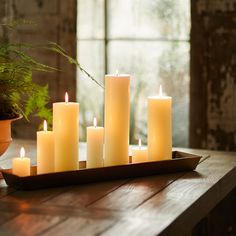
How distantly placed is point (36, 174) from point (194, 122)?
131 cm

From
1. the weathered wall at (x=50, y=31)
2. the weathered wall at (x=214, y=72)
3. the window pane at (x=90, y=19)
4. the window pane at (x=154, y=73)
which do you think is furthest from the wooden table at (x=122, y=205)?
the window pane at (x=90, y=19)

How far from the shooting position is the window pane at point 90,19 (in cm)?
366

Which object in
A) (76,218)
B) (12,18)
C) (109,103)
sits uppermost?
(12,18)

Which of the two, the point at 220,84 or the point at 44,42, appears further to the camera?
the point at 44,42

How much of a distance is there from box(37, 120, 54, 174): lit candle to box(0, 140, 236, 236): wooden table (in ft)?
0.36

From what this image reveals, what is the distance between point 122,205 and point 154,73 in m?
1.67

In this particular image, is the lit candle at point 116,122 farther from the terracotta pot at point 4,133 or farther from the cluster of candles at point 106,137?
the terracotta pot at point 4,133

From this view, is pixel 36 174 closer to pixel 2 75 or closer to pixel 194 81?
pixel 2 75

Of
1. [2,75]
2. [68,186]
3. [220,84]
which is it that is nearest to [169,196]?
[68,186]

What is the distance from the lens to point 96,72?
370 centimetres

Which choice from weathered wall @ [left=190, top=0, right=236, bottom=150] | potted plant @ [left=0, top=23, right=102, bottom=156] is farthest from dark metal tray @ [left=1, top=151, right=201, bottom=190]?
weathered wall @ [left=190, top=0, right=236, bottom=150]

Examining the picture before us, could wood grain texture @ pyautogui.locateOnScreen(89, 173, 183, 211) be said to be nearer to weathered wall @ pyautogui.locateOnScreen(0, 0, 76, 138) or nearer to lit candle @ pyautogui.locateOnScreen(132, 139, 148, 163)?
lit candle @ pyautogui.locateOnScreen(132, 139, 148, 163)

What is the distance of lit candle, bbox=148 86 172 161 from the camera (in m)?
2.35

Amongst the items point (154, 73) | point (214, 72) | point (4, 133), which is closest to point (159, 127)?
point (4, 133)
